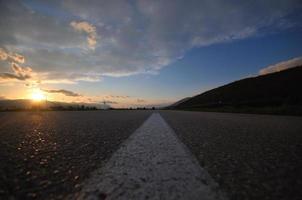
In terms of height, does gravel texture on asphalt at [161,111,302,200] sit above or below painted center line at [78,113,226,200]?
below

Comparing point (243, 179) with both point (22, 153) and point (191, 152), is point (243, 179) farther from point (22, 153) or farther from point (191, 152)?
point (22, 153)

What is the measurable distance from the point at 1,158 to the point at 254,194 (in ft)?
10.4

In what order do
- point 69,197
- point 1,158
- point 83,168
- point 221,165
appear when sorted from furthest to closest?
point 1,158 < point 221,165 < point 83,168 < point 69,197

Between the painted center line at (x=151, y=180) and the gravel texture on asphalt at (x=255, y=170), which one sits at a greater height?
the painted center line at (x=151, y=180)

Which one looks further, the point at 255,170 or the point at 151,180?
the point at 255,170

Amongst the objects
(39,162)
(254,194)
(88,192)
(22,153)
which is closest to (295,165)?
(254,194)

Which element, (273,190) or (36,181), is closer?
(273,190)

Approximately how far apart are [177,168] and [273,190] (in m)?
1.00

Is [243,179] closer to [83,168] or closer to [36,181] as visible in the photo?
[83,168]

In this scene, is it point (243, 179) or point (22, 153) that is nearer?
point (243, 179)

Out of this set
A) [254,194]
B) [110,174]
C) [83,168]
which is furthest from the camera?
[83,168]

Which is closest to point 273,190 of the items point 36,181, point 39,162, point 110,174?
point 110,174

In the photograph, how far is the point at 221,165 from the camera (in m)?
2.70

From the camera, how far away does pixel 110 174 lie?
2.28 metres
